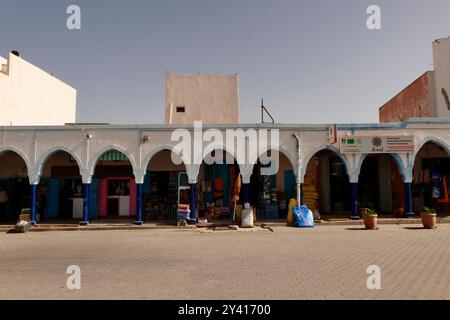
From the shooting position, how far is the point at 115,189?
18797mm

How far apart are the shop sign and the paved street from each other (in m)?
4.25

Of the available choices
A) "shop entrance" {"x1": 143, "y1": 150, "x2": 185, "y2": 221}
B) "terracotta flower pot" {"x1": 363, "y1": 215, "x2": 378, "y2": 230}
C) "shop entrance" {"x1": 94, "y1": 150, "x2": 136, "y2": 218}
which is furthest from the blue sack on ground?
"shop entrance" {"x1": 94, "y1": 150, "x2": 136, "y2": 218}

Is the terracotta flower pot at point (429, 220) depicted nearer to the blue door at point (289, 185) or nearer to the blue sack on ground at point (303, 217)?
the blue sack on ground at point (303, 217)

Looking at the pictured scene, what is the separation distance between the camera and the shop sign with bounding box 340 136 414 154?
644 inches

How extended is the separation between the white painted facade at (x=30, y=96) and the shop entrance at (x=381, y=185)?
71.3ft

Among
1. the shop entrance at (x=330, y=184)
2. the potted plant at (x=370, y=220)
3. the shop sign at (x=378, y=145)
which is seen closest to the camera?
the potted plant at (x=370, y=220)

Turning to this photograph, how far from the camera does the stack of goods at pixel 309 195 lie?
17625 millimetres

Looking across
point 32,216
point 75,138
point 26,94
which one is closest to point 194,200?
point 75,138

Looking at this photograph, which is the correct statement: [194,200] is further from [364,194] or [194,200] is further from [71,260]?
[364,194]

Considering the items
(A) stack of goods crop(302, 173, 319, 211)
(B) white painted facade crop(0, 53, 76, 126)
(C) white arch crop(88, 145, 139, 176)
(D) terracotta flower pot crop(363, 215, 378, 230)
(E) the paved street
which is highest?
(B) white painted facade crop(0, 53, 76, 126)

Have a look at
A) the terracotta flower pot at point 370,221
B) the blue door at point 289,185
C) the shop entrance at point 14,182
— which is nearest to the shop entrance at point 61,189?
the shop entrance at point 14,182

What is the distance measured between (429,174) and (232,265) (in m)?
14.9

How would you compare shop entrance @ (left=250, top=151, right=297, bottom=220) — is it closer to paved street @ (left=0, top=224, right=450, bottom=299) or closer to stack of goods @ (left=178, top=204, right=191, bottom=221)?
stack of goods @ (left=178, top=204, right=191, bottom=221)
